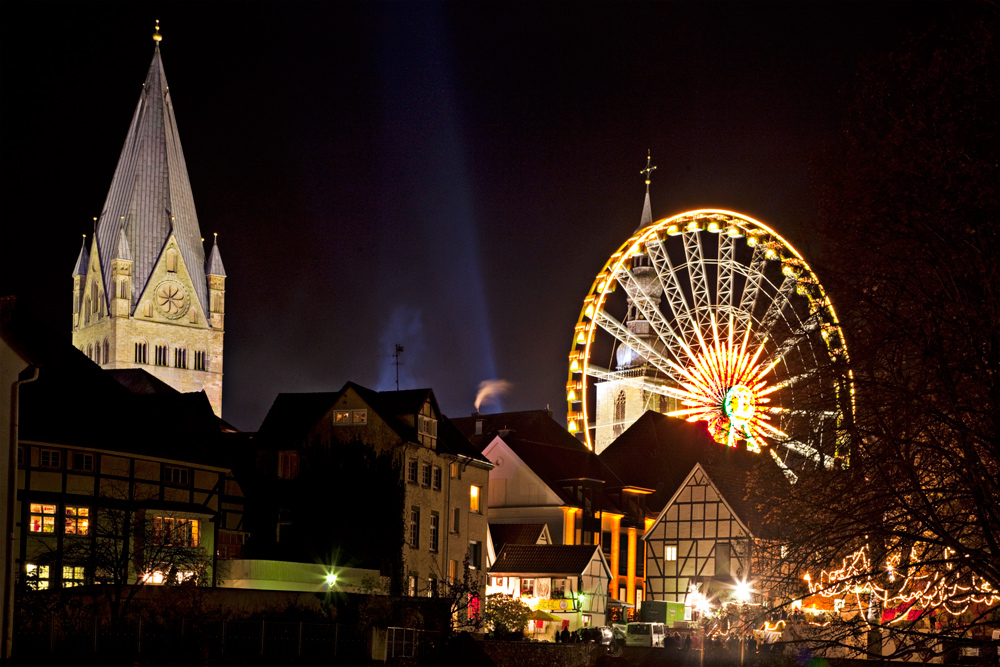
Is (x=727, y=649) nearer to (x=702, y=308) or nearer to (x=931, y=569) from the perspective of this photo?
(x=931, y=569)

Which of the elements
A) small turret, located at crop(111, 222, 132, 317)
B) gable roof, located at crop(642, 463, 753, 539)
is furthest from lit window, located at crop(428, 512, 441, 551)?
small turret, located at crop(111, 222, 132, 317)

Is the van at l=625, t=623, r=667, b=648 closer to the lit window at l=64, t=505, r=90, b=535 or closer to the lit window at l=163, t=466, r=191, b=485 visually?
the lit window at l=163, t=466, r=191, b=485

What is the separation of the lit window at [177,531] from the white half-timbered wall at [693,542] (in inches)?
1133

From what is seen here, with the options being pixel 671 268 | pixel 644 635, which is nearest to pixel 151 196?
pixel 671 268

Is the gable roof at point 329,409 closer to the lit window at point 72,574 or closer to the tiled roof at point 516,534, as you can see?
the tiled roof at point 516,534

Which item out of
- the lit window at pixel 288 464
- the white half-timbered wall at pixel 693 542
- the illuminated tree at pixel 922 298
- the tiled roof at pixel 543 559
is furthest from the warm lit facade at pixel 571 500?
the illuminated tree at pixel 922 298

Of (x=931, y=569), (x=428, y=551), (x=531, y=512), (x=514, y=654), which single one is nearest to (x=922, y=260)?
(x=931, y=569)

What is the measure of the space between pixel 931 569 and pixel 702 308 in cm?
4228

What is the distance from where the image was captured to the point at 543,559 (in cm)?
5975

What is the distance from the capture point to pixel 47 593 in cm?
3105

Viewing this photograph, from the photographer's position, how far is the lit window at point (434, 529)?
5106cm

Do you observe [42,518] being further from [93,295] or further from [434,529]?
[93,295]

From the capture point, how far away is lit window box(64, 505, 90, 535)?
131 ft

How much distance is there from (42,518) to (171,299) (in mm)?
113351
